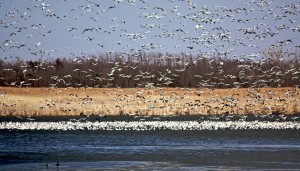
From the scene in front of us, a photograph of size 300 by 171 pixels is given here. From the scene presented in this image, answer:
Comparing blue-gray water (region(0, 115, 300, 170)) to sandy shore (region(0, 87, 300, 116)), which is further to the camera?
sandy shore (region(0, 87, 300, 116))

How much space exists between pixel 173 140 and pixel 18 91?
45749 mm

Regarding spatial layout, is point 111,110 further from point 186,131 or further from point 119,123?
point 186,131

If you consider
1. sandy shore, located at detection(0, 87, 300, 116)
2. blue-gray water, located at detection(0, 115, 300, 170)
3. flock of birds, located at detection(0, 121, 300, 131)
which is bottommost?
blue-gray water, located at detection(0, 115, 300, 170)

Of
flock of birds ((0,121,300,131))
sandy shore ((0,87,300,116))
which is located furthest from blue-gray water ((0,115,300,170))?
sandy shore ((0,87,300,116))

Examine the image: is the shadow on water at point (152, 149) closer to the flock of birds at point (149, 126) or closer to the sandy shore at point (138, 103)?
the flock of birds at point (149, 126)

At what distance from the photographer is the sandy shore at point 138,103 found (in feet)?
187

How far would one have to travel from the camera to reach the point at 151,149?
30.7m

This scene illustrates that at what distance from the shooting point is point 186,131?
135ft

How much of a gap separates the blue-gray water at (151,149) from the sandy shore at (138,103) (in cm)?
944

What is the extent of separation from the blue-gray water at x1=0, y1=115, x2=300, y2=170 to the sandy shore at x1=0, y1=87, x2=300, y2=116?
9435 millimetres

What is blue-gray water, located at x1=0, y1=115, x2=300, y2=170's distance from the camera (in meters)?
25.0

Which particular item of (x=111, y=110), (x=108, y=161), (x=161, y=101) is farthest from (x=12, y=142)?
(x=161, y=101)

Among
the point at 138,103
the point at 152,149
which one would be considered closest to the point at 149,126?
the point at 152,149

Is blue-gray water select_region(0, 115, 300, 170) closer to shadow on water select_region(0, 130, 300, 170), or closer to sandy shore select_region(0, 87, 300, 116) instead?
shadow on water select_region(0, 130, 300, 170)
